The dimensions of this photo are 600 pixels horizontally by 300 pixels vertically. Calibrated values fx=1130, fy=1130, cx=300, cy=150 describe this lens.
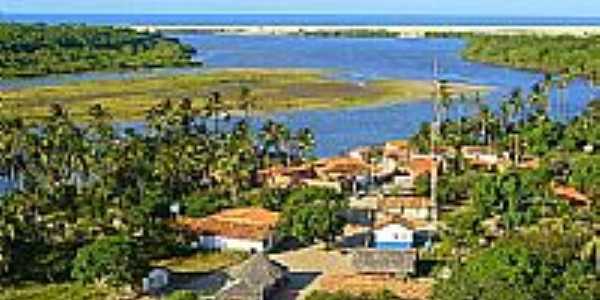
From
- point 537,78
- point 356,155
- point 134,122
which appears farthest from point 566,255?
point 537,78

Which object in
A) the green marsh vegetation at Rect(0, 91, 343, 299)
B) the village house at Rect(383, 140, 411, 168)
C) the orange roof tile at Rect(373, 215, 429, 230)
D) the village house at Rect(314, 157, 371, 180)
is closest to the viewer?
the green marsh vegetation at Rect(0, 91, 343, 299)

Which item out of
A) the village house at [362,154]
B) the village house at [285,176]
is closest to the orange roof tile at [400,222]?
the village house at [285,176]

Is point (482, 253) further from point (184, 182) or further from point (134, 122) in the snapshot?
point (134, 122)

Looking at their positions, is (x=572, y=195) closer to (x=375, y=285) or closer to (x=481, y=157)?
(x=481, y=157)

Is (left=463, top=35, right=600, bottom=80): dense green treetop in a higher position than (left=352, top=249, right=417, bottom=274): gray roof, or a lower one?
lower

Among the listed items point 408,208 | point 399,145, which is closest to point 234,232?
point 408,208

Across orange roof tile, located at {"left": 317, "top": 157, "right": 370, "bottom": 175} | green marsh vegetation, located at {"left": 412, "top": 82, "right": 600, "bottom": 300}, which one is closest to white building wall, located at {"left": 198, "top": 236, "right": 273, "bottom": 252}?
green marsh vegetation, located at {"left": 412, "top": 82, "right": 600, "bottom": 300}

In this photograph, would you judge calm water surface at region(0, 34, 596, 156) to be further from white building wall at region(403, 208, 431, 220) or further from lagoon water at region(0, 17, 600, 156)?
white building wall at region(403, 208, 431, 220)
